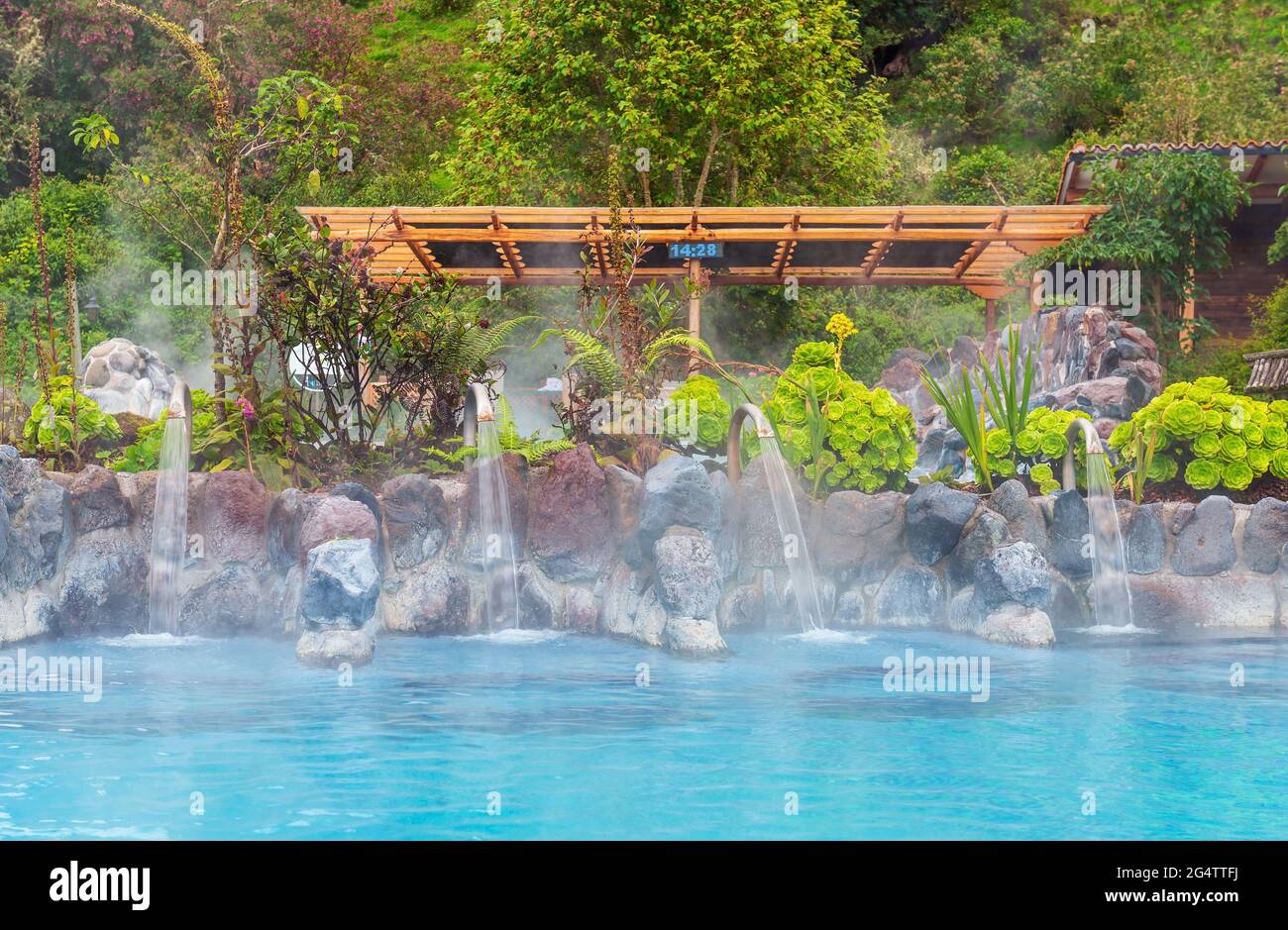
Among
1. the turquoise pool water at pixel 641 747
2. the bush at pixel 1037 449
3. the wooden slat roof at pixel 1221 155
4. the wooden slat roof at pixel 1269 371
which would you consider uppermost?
the wooden slat roof at pixel 1221 155

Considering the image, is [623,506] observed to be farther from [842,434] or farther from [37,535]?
[37,535]

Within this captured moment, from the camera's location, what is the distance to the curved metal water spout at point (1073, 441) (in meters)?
9.04

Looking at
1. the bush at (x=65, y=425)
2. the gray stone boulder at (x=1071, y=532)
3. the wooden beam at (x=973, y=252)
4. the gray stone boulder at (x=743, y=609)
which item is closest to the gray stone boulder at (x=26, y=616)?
the bush at (x=65, y=425)

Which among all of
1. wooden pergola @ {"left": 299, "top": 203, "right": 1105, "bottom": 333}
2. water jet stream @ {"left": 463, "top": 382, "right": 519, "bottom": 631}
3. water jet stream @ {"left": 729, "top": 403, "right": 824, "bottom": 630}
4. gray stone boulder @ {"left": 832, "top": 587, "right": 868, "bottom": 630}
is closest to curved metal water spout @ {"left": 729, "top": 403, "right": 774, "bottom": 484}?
water jet stream @ {"left": 729, "top": 403, "right": 824, "bottom": 630}

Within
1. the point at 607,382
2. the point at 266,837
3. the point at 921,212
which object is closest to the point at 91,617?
the point at 607,382

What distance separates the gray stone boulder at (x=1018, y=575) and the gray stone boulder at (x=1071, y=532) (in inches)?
17.6

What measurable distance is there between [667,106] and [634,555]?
13042 mm

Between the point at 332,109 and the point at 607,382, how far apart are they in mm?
3291

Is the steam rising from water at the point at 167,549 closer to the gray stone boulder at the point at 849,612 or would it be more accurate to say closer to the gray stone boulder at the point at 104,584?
the gray stone boulder at the point at 104,584

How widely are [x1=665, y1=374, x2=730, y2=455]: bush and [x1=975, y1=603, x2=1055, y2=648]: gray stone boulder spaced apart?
7.57 ft

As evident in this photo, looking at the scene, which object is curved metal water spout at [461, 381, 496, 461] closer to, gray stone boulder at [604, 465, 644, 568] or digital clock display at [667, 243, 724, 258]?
gray stone boulder at [604, 465, 644, 568]

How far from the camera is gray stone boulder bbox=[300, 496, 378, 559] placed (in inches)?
325

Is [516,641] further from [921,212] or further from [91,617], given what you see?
[921,212]

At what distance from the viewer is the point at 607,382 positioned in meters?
9.94
